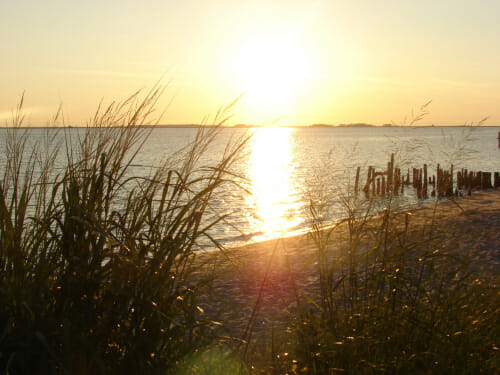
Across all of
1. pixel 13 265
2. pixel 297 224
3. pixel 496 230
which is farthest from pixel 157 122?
pixel 297 224

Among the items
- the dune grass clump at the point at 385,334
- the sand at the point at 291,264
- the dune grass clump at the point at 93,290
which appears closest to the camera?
the dune grass clump at the point at 93,290

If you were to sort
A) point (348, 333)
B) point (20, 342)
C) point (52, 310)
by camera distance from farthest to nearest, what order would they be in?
point (348, 333) < point (52, 310) < point (20, 342)

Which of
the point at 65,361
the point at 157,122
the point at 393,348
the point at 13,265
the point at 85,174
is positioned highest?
the point at 157,122

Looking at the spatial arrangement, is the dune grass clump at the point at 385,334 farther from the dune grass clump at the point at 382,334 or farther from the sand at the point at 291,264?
the sand at the point at 291,264

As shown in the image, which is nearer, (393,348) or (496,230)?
(393,348)

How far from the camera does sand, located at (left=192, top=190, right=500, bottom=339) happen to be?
12.5 feet

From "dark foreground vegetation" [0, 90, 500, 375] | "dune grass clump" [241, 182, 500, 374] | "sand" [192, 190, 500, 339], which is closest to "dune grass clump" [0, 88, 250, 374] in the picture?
"dark foreground vegetation" [0, 90, 500, 375]

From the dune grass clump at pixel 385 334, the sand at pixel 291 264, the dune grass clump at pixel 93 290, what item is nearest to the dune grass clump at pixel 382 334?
the dune grass clump at pixel 385 334

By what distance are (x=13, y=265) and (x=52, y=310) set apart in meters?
0.34

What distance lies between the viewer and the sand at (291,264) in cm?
381

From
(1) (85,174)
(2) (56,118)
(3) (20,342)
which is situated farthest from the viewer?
(2) (56,118)

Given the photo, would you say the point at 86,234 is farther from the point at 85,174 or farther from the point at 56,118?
the point at 56,118

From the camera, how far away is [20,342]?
220 centimetres

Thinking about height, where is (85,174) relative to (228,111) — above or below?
below
